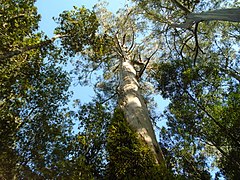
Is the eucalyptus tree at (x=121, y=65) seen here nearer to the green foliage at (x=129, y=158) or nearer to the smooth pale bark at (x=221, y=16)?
the green foliage at (x=129, y=158)

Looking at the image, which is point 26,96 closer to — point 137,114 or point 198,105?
point 137,114

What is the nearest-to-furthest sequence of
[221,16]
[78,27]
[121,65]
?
[221,16], [78,27], [121,65]

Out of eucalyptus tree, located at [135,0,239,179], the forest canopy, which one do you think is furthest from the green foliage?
eucalyptus tree, located at [135,0,239,179]

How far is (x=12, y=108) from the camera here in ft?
24.8

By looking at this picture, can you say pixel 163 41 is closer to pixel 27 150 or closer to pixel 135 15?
pixel 135 15

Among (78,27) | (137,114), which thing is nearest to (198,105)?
(137,114)

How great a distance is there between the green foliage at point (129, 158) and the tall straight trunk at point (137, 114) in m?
0.22

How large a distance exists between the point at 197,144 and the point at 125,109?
2.63m

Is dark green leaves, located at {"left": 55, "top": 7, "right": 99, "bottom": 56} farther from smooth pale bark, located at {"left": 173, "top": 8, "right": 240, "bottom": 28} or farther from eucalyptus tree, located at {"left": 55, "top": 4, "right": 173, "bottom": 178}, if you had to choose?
smooth pale bark, located at {"left": 173, "top": 8, "right": 240, "bottom": 28}

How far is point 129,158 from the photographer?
16.8 ft

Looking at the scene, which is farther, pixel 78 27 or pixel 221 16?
pixel 78 27

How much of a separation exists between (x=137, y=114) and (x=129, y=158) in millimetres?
1514

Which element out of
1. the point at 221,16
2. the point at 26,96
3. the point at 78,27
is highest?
the point at 78,27

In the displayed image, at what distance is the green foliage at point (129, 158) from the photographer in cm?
478
